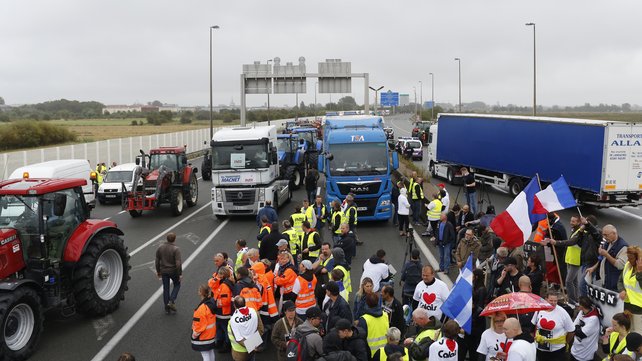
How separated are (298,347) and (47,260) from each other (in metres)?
5.00

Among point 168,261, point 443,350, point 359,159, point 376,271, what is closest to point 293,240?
point 168,261

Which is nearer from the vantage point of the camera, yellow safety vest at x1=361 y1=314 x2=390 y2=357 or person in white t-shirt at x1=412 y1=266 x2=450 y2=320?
yellow safety vest at x1=361 y1=314 x2=390 y2=357

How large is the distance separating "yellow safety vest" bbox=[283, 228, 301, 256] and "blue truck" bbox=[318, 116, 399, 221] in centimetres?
629

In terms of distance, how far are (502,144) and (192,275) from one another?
651 inches

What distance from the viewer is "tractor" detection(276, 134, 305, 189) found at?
1036 inches

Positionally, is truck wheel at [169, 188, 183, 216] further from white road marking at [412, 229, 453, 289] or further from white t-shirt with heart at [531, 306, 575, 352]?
white t-shirt with heart at [531, 306, 575, 352]

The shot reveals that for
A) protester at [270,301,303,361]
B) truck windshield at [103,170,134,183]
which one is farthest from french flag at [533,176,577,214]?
truck windshield at [103,170,134,183]

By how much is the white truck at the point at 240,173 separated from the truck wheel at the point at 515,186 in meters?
11.1

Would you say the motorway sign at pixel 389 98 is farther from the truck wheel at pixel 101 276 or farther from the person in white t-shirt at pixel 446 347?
the person in white t-shirt at pixel 446 347

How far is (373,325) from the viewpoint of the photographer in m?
6.65

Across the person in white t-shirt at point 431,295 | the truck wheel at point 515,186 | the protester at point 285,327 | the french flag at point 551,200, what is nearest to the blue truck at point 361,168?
the truck wheel at point 515,186

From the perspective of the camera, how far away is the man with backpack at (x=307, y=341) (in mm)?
6155

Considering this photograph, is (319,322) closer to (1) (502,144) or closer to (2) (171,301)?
(2) (171,301)

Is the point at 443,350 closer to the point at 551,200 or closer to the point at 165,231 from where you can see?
the point at 551,200
